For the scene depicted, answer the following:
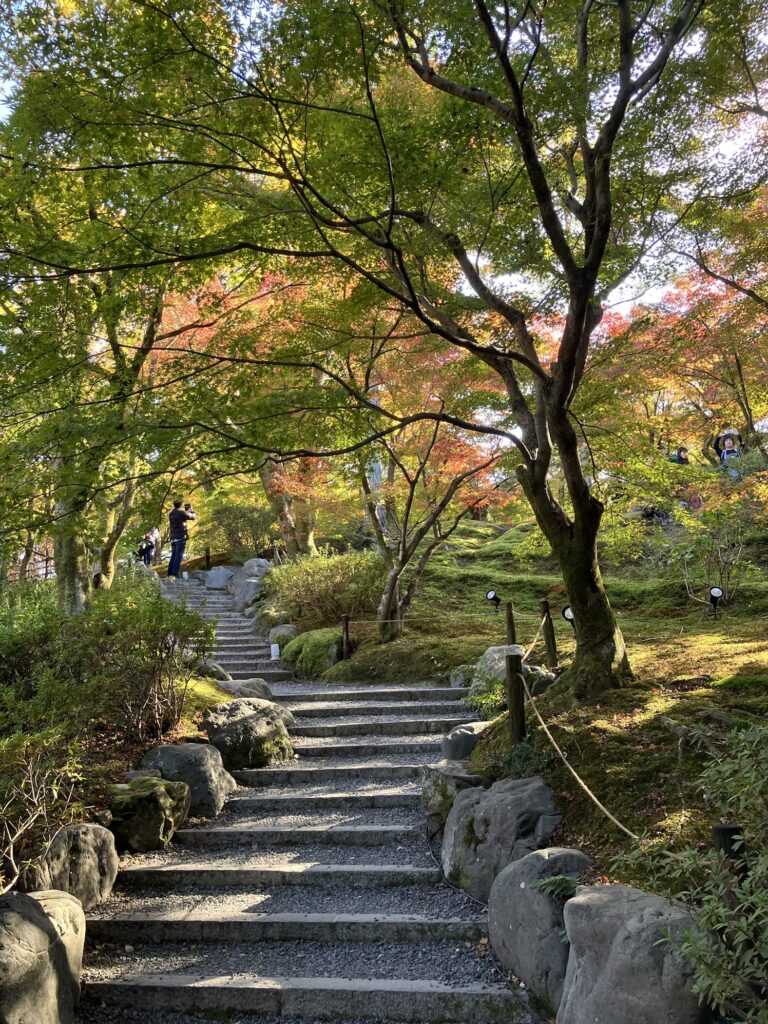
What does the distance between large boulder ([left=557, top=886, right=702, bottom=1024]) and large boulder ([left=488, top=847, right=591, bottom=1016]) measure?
0.64 feet

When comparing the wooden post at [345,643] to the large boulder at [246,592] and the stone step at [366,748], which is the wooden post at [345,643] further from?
the large boulder at [246,592]

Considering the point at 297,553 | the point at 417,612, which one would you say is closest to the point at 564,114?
the point at 417,612

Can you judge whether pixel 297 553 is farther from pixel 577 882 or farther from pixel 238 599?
pixel 577 882

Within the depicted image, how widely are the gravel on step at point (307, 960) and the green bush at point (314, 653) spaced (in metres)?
6.09

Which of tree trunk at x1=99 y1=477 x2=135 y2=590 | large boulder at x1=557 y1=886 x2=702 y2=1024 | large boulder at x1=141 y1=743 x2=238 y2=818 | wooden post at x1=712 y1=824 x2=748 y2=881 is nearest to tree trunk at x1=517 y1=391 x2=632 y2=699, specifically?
large boulder at x1=557 y1=886 x2=702 y2=1024

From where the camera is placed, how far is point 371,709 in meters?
8.22

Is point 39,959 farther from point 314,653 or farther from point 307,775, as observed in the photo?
point 314,653

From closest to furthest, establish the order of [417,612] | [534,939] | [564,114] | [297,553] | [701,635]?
1. [534,939]
2. [564,114]
3. [701,635]
4. [417,612]
5. [297,553]

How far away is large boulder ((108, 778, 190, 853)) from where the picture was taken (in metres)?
5.22

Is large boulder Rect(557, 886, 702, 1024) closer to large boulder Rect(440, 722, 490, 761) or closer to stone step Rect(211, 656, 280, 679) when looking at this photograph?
large boulder Rect(440, 722, 490, 761)

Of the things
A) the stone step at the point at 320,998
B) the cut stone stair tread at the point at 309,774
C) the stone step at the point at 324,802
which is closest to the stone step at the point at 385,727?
the cut stone stair tread at the point at 309,774

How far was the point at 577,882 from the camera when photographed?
138 inches

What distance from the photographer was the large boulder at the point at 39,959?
326cm

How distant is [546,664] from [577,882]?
15.0 feet
